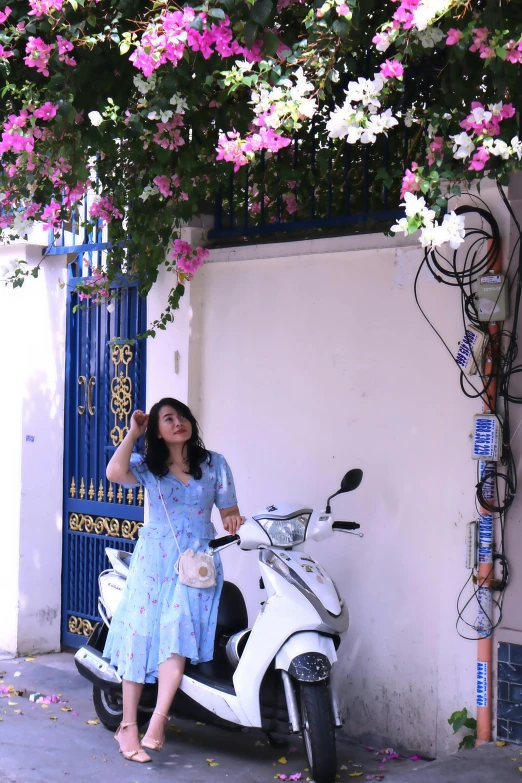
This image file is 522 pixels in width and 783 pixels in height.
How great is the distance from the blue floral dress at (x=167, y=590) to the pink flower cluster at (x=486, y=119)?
7.30 ft

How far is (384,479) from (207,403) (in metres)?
1.34

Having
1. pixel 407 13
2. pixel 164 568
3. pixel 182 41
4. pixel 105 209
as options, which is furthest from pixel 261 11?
pixel 164 568

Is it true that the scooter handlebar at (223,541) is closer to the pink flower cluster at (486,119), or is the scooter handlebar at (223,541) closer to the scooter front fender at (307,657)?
the scooter front fender at (307,657)

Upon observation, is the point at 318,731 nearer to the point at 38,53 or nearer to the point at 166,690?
the point at 166,690

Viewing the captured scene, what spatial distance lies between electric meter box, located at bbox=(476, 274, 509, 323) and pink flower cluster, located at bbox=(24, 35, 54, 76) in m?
2.07

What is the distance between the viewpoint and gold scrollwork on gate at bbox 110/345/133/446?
6930 mm

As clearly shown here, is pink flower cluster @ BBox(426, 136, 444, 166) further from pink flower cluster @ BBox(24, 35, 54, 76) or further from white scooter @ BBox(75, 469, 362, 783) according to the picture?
pink flower cluster @ BBox(24, 35, 54, 76)

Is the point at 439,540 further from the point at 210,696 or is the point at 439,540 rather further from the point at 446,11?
the point at 446,11

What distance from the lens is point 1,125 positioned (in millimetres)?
5035

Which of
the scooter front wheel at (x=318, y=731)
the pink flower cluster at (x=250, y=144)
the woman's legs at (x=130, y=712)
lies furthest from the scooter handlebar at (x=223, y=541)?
the pink flower cluster at (x=250, y=144)

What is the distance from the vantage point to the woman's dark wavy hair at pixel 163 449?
5.12m

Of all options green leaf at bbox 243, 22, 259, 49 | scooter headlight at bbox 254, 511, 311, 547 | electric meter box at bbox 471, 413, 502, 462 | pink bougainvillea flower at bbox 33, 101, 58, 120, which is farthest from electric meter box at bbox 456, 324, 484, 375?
pink bougainvillea flower at bbox 33, 101, 58, 120

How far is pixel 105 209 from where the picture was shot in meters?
6.11

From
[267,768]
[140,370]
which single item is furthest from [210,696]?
[140,370]
